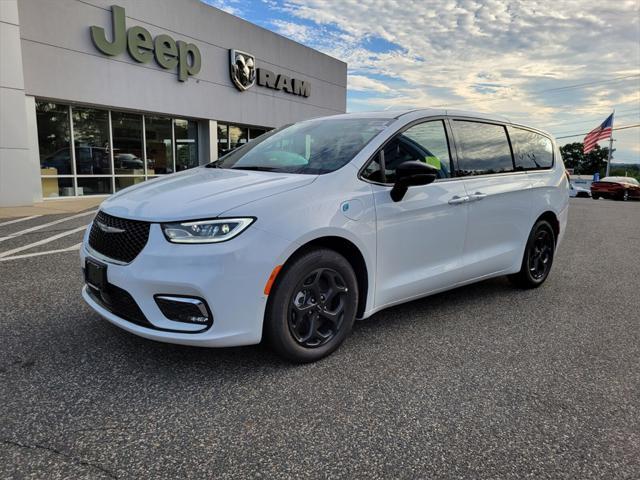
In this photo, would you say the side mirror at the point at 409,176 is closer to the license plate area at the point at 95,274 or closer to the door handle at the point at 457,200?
the door handle at the point at 457,200

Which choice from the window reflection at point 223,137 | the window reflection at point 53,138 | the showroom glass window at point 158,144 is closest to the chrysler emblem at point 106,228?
the window reflection at point 53,138

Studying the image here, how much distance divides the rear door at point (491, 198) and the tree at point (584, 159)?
328ft

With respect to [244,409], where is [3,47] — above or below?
above

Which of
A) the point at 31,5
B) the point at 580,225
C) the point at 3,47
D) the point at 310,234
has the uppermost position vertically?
the point at 31,5

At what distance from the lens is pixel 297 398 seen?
263cm

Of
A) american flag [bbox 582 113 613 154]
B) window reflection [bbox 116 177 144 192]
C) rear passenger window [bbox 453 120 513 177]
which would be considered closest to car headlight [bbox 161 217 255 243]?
rear passenger window [bbox 453 120 513 177]

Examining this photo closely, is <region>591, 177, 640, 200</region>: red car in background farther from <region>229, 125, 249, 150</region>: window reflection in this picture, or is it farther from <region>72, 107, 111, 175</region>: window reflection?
<region>72, 107, 111, 175</region>: window reflection

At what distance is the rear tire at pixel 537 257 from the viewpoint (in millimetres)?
4734

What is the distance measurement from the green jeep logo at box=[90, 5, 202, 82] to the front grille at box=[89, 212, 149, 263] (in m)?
12.4

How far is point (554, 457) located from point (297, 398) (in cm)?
127

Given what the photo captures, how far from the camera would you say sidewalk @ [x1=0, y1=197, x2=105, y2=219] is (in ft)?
33.5

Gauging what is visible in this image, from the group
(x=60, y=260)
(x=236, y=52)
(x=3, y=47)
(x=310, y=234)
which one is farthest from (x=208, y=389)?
(x=236, y=52)

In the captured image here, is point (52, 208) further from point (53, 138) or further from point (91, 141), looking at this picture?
point (91, 141)

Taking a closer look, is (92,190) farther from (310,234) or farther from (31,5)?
(310,234)
